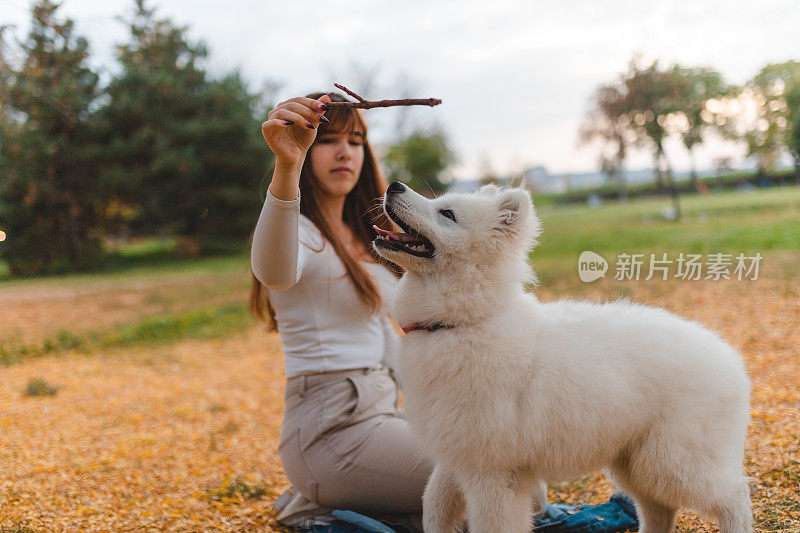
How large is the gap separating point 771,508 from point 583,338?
1393mm

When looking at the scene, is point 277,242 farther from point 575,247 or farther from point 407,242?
point 575,247

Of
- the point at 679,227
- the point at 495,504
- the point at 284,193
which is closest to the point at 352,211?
the point at 284,193

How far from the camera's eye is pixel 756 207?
4988 millimetres

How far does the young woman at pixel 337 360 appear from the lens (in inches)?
104

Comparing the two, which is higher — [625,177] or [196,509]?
[625,177]

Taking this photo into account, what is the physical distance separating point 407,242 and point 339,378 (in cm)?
98

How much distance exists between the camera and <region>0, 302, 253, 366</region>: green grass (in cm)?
745

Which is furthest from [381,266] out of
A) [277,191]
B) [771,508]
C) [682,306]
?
[682,306]

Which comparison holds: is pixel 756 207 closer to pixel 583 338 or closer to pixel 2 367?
pixel 583 338

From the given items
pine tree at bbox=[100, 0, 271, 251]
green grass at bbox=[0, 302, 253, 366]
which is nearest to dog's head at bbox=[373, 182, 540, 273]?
green grass at bbox=[0, 302, 253, 366]

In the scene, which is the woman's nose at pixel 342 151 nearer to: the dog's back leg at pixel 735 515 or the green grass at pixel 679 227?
the green grass at pixel 679 227

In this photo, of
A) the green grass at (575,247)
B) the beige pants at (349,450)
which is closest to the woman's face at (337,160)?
the beige pants at (349,450)

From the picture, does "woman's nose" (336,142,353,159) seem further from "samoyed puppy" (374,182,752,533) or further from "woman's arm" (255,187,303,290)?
"samoyed puppy" (374,182,752,533)

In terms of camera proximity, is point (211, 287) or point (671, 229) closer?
point (671, 229)
